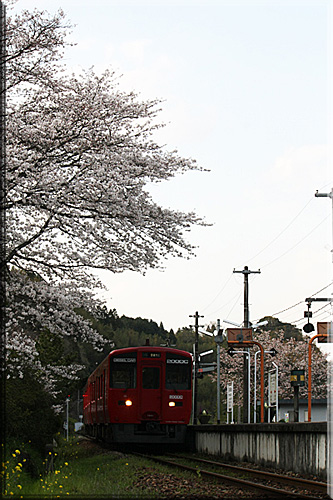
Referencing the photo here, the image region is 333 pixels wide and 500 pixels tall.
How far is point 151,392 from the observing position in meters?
21.3

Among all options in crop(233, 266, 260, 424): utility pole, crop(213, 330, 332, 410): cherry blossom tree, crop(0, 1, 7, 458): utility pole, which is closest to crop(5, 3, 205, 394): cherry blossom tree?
crop(0, 1, 7, 458): utility pole

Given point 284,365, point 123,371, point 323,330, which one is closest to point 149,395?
point 123,371

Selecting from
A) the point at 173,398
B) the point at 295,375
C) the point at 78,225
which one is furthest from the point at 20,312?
the point at 173,398

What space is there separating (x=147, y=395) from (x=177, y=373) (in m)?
1.22

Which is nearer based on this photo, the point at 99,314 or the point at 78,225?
the point at 78,225

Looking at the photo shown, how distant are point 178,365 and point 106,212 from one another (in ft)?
30.5

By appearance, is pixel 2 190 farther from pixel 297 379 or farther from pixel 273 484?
pixel 297 379

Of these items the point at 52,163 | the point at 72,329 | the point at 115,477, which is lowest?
the point at 115,477

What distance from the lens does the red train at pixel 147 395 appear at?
2103 cm

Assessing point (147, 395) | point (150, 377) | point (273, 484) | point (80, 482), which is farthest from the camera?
point (150, 377)

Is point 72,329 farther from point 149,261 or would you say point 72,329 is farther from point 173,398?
point 173,398

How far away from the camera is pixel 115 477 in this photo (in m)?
13.1

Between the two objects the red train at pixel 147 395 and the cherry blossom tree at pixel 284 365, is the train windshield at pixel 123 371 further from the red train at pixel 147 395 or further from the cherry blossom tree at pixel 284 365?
the cherry blossom tree at pixel 284 365

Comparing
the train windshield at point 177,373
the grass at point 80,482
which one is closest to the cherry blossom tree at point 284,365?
the train windshield at point 177,373
